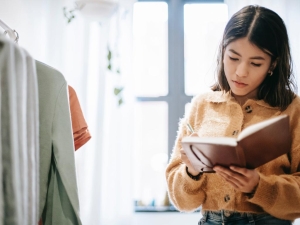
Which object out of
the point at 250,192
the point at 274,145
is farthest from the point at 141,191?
the point at 274,145

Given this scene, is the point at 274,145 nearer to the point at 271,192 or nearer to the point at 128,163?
the point at 271,192

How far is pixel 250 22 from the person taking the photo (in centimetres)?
127

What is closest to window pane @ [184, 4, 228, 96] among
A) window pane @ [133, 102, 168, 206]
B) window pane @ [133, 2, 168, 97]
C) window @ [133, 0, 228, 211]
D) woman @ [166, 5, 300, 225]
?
window @ [133, 0, 228, 211]

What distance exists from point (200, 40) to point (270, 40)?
A: 132 centimetres

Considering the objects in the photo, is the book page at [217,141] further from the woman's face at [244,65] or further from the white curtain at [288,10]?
the white curtain at [288,10]

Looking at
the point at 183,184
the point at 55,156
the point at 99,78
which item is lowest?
the point at 183,184

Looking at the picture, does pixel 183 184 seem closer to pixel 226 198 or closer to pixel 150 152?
pixel 226 198

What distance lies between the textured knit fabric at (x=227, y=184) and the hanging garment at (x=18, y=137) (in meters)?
0.48

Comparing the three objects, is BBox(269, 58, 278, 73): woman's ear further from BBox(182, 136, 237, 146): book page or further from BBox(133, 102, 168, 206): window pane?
BBox(133, 102, 168, 206): window pane

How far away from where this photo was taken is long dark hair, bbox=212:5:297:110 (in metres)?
1.26

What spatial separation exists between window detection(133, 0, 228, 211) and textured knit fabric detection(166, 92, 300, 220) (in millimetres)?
1113

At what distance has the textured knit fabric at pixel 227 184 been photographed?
3.78 ft

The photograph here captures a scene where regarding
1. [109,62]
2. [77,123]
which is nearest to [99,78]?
[109,62]

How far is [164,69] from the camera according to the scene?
2600mm
